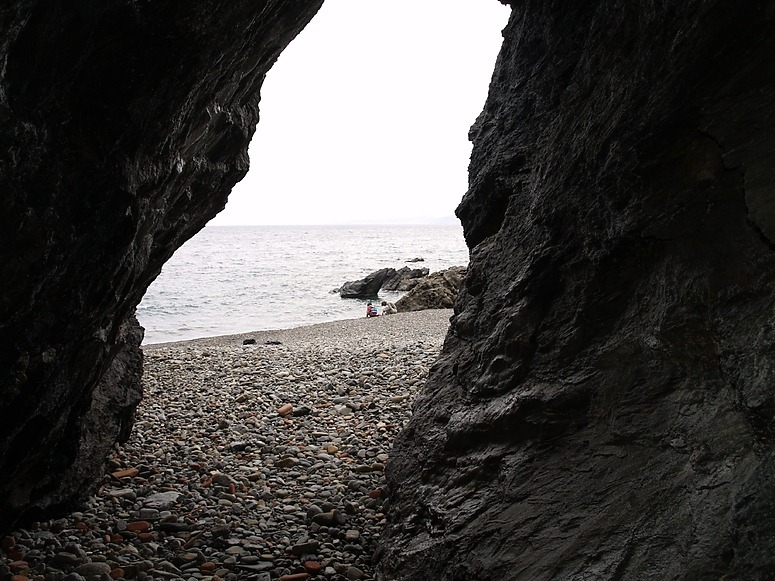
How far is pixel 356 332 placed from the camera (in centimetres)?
2050

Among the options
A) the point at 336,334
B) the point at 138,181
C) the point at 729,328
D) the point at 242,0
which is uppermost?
the point at 242,0

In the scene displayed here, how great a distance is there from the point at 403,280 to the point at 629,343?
39.8m

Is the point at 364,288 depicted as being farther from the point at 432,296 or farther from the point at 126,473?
the point at 126,473

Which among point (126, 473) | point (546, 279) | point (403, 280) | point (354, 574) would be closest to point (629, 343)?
point (546, 279)

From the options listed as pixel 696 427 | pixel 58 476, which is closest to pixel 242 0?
pixel 696 427

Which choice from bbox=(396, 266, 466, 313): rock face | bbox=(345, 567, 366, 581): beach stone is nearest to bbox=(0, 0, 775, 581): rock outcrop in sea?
bbox=(345, 567, 366, 581): beach stone

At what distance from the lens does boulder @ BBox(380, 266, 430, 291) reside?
137 ft

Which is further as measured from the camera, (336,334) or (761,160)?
(336,334)

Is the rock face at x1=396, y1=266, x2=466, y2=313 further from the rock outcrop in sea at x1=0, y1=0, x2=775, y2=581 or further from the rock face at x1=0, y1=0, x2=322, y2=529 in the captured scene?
the rock face at x1=0, y1=0, x2=322, y2=529

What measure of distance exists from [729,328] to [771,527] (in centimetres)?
97

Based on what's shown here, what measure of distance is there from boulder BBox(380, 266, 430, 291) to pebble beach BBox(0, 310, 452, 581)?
29541 millimetres

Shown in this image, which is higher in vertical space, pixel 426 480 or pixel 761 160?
pixel 761 160

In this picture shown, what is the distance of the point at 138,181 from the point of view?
15.4 ft

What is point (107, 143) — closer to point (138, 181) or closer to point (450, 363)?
point (138, 181)
